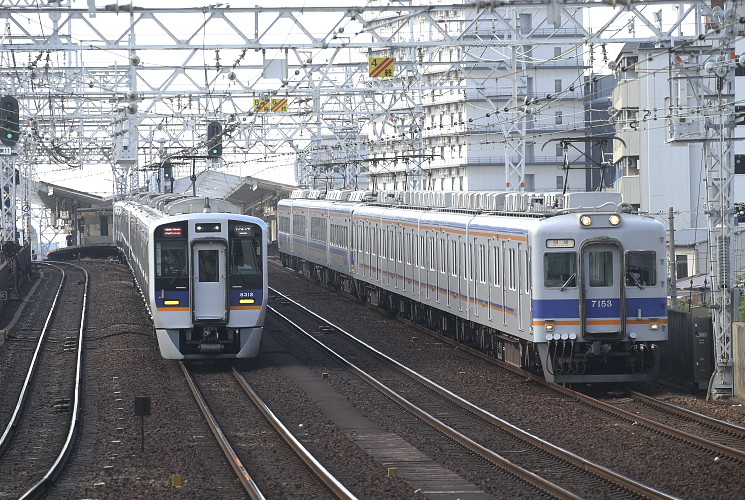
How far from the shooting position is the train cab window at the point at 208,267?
1795cm

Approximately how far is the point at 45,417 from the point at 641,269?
7.74 m

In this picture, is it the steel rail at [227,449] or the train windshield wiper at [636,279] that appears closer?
the steel rail at [227,449]

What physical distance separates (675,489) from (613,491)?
0.52 m

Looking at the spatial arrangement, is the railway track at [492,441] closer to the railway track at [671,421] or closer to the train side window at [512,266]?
the railway track at [671,421]

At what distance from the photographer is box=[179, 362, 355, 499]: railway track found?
1034 cm

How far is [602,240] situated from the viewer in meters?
15.3

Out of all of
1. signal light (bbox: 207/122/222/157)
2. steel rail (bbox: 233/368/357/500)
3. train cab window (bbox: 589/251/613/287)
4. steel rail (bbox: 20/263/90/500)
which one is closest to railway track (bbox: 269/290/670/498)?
steel rail (bbox: 233/368/357/500)

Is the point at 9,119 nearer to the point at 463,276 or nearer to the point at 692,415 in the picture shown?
the point at 463,276

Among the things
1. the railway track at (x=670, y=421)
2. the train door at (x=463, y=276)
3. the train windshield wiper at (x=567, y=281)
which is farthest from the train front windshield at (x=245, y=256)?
the train windshield wiper at (x=567, y=281)

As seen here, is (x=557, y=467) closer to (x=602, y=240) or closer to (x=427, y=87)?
(x=602, y=240)

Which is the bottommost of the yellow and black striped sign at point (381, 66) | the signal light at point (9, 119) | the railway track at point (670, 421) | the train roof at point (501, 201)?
the railway track at point (670, 421)

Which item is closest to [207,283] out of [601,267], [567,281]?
[567,281]

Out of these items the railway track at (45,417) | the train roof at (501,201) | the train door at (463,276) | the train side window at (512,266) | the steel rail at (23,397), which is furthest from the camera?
the train door at (463,276)

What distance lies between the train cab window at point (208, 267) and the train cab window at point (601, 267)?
5.76 m
